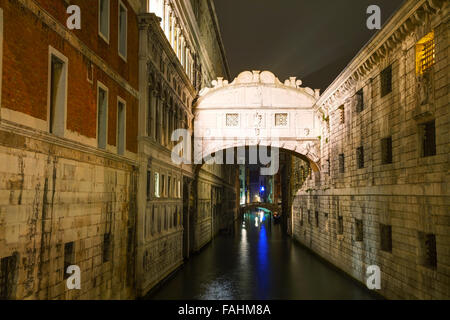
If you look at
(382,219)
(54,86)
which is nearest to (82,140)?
(54,86)

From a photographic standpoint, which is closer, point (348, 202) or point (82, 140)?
point (82, 140)

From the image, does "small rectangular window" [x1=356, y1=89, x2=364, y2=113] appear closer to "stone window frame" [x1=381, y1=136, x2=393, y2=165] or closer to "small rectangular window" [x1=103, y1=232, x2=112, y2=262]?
"stone window frame" [x1=381, y1=136, x2=393, y2=165]

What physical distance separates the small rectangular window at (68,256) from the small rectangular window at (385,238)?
9.99 m

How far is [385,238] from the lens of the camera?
14.5 metres

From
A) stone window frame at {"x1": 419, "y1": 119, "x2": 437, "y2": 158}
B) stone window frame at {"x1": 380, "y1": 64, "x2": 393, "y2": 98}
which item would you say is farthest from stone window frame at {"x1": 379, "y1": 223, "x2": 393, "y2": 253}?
stone window frame at {"x1": 380, "y1": 64, "x2": 393, "y2": 98}

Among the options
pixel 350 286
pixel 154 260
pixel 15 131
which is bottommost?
pixel 350 286

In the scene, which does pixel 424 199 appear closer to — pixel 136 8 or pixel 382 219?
pixel 382 219

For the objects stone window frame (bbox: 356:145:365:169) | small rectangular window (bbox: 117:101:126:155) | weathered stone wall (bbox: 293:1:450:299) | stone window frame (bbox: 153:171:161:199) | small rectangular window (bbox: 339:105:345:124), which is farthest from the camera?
small rectangular window (bbox: 339:105:345:124)

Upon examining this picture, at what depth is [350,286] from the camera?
658 inches

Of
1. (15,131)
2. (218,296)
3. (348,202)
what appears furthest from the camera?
(348,202)

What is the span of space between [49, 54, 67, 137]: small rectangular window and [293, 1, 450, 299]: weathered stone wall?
341 inches

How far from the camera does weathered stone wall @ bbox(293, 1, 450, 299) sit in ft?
34.4

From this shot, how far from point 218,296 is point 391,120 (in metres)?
8.26

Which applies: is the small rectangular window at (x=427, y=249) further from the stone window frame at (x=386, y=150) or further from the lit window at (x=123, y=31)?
the lit window at (x=123, y=31)
